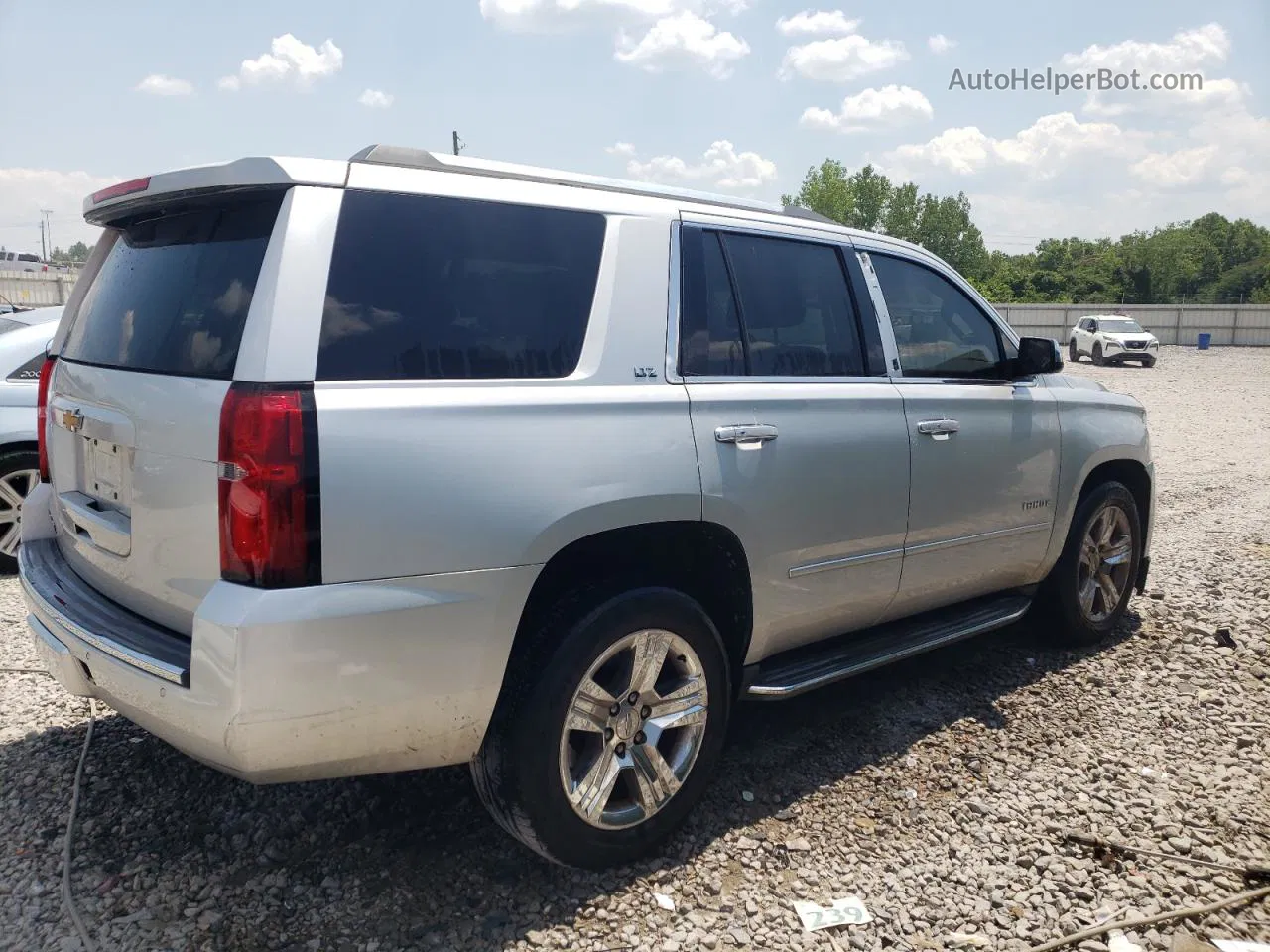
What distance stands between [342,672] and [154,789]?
5.16 ft

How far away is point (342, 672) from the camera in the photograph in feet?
7.59

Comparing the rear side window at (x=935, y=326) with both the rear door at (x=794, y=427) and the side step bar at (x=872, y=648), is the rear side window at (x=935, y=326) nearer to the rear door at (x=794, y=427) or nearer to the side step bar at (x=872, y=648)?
the rear door at (x=794, y=427)

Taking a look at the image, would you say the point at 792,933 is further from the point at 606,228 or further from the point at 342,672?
the point at 606,228

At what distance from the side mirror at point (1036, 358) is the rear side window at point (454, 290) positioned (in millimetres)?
2314

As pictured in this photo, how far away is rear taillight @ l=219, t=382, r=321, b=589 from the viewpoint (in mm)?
2215

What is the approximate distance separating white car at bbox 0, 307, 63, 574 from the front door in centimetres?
497

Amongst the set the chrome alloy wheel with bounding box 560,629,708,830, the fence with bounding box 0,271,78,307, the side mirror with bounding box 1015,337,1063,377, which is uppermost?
the fence with bounding box 0,271,78,307

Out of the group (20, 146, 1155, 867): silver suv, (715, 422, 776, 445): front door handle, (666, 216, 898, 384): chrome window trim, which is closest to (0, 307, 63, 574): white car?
(20, 146, 1155, 867): silver suv

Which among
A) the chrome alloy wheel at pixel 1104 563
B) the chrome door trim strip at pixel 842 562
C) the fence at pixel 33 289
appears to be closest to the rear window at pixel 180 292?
the chrome door trim strip at pixel 842 562

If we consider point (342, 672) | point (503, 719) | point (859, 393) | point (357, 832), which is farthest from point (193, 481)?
point (859, 393)

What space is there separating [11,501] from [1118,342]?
109ft

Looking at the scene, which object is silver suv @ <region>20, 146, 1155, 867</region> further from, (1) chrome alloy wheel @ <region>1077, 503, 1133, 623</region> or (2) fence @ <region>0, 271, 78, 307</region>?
(2) fence @ <region>0, 271, 78, 307</region>

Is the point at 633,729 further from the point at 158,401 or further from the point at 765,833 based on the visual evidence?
the point at 158,401

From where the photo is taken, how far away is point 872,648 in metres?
3.74
